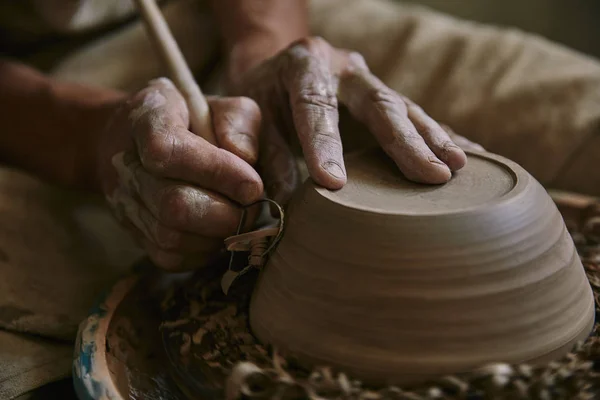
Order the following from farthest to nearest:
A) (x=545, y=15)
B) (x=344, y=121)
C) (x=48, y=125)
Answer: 1. (x=545, y=15)
2. (x=48, y=125)
3. (x=344, y=121)

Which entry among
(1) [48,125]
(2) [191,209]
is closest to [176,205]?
(2) [191,209]

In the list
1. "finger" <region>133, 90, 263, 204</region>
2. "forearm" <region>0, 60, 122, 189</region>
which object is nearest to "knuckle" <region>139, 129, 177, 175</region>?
"finger" <region>133, 90, 263, 204</region>

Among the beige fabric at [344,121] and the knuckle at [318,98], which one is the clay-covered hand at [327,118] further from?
the beige fabric at [344,121]

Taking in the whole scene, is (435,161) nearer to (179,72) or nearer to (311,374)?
A: (311,374)

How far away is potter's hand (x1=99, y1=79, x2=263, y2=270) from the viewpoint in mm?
801

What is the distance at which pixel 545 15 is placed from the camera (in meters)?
1.99

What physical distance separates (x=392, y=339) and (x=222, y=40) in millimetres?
1065

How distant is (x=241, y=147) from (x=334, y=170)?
16 centimetres

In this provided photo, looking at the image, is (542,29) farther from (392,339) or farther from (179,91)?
(392,339)

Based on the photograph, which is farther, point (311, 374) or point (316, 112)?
point (316, 112)

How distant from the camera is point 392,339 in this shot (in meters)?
0.64

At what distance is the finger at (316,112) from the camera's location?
2.45ft

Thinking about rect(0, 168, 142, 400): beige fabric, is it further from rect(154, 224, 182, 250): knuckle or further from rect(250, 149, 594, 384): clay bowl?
rect(250, 149, 594, 384): clay bowl

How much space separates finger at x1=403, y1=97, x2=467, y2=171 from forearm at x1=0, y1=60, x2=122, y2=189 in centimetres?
62
